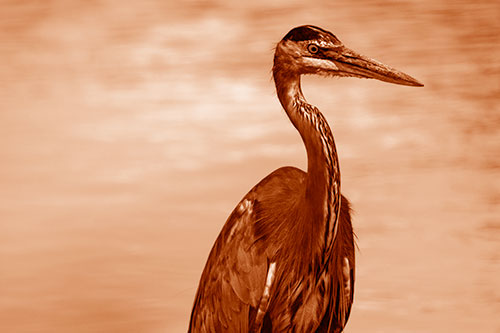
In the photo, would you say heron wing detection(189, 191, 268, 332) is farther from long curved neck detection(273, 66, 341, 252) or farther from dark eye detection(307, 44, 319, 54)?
dark eye detection(307, 44, 319, 54)

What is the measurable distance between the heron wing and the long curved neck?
158mm

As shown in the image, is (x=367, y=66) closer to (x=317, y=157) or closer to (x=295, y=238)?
(x=317, y=157)

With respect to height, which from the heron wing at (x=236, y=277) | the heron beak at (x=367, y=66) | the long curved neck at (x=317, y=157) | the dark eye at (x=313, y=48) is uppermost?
the dark eye at (x=313, y=48)

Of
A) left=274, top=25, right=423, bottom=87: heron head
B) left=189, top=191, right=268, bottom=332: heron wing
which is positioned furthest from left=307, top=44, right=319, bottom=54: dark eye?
left=189, top=191, right=268, bottom=332: heron wing

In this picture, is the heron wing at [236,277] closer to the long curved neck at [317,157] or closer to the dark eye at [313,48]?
the long curved neck at [317,157]

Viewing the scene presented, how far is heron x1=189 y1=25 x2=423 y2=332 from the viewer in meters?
1.73

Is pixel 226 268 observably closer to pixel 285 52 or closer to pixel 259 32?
pixel 285 52

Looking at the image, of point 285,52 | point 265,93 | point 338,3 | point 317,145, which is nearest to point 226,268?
point 317,145

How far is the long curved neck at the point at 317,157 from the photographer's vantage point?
1708 mm

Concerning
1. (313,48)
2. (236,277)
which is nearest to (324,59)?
(313,48)

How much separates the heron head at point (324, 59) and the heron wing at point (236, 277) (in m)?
0.32

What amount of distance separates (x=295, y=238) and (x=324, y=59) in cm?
38

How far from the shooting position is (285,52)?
1742mm

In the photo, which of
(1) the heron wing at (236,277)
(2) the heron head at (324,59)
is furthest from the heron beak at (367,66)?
(1) the heron wing at (236,277)
